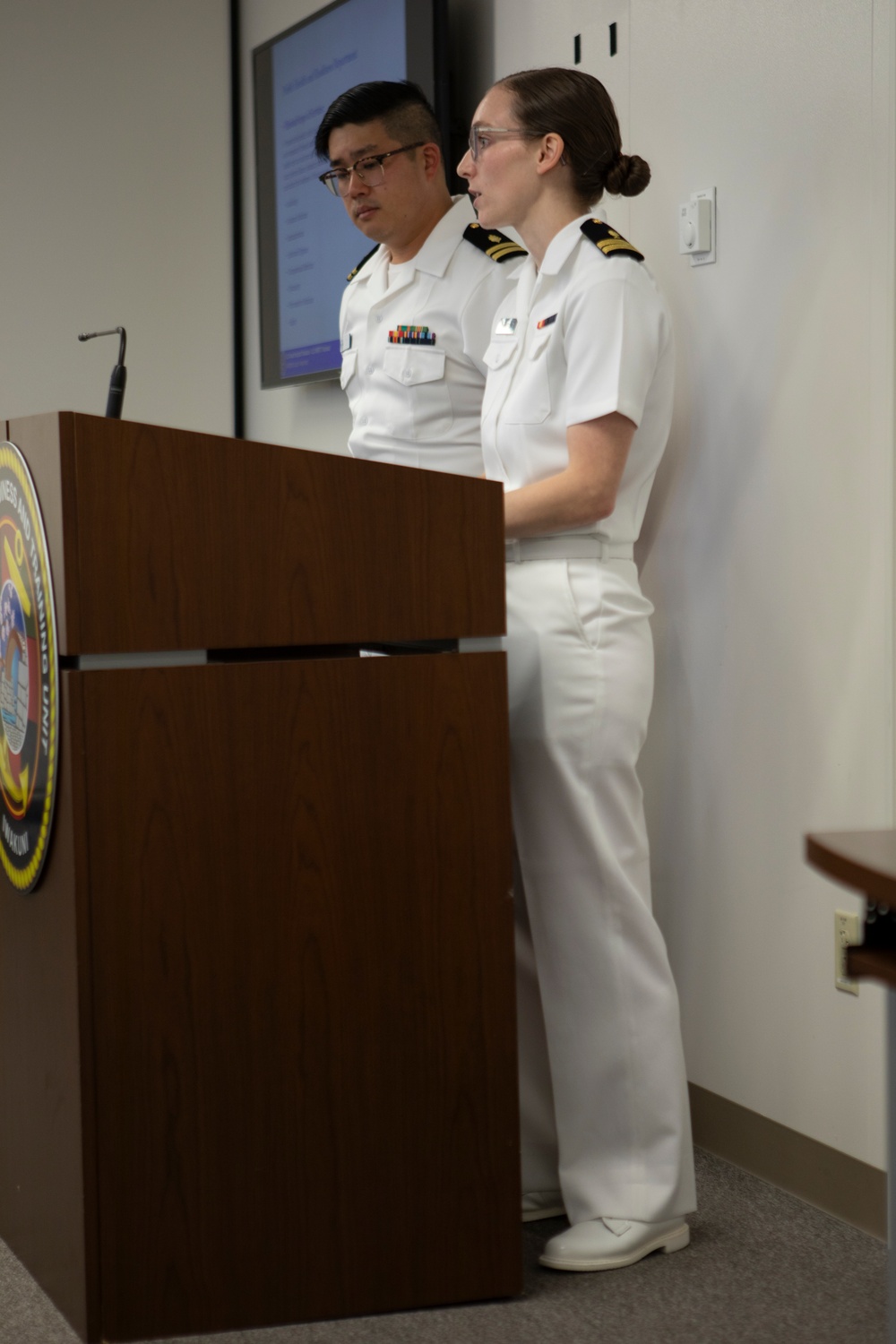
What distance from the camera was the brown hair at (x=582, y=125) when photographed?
200 centimetres

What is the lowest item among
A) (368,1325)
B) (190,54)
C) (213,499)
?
(368,1325)

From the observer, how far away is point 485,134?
6.72 feet

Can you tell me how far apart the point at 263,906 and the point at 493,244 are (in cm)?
126

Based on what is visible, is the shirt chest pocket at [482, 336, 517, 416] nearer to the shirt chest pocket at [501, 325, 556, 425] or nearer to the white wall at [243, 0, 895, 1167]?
the shirt chest pocket at [501, 325, 556, 425]

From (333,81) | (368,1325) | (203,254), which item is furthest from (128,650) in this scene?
(203,254)

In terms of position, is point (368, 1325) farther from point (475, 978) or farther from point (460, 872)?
point (460, 872)

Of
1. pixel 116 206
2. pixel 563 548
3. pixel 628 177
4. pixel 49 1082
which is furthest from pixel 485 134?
pixel 116 206

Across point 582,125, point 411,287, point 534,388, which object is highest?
point 582,125

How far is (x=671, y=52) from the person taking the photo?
2.34m

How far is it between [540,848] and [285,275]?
2.32 meters

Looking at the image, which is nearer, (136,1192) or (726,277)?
(136,1192)

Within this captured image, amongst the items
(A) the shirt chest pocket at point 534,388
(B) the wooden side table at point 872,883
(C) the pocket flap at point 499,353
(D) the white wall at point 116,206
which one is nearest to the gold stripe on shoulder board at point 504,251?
(C) the pocket flap at point 499,353

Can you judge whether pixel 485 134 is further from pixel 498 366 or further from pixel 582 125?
pixel 498 366

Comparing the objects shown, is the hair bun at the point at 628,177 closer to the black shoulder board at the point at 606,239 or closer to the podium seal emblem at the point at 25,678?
the black shoulder board at the point at 606,239
